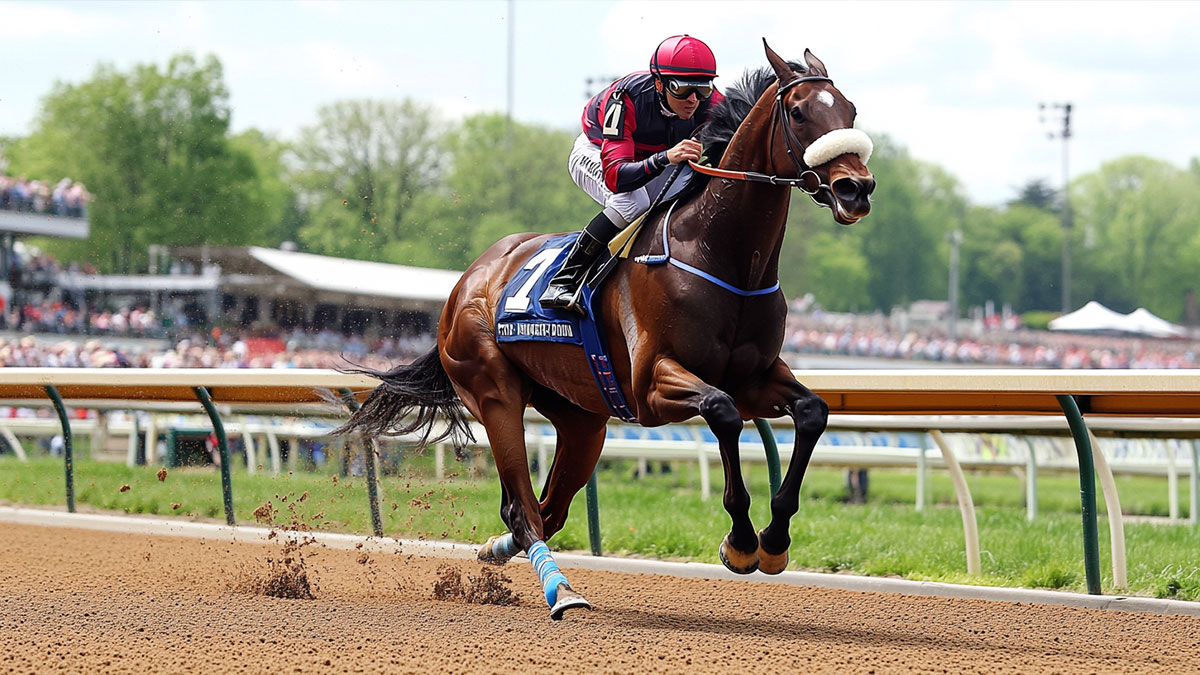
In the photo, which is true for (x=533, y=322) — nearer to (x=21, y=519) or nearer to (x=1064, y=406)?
(x=1064, y=406)

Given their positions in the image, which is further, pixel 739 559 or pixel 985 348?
pixel 985 348

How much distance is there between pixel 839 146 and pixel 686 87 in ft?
3.01

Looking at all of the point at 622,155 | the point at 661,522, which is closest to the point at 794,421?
the point at 622,155

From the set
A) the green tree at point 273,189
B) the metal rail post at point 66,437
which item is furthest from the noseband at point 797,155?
the green tree at point 273,189

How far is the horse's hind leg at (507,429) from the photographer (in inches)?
189

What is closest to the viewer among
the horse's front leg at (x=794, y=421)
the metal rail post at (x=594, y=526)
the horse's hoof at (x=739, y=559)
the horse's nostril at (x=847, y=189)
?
the horse's nostril at (x=847, y=189)

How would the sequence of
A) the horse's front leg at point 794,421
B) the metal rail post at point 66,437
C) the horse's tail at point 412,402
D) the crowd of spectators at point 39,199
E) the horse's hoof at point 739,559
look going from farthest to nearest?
the crowd of spectators at point 39,199 → the metal rail post at point 66,437 → the horse's tail at point 412,402 → the horse's hoof at point 739,559 → the horse's front leg at point 794,421

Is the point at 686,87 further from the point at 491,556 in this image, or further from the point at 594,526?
the point at 594,526

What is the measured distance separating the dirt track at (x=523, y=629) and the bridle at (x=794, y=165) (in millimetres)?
1326

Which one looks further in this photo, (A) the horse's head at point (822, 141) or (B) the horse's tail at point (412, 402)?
(B) the horse's tail at point (412, 402)

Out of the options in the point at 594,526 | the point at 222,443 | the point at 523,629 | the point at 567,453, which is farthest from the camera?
the point at 222,443

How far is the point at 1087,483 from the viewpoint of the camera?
491 cm

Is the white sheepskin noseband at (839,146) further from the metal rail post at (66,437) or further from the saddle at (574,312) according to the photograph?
the metal rail post at (66,437)

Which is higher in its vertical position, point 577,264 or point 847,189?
point 847,189
